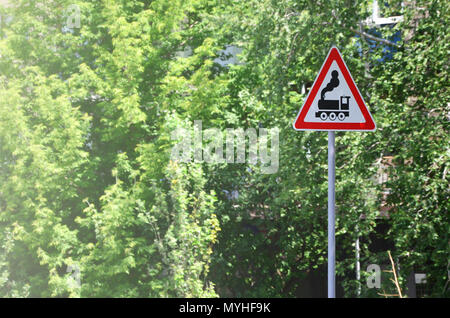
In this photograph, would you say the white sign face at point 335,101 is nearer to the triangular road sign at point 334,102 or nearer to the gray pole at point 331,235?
the triangular road sign at point 334,102

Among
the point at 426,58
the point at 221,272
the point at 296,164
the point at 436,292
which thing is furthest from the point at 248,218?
the point at 426,58

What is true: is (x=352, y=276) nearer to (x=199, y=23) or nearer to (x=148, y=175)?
(x=148, y=175)

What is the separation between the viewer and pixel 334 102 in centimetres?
506

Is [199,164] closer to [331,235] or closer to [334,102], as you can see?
[334,102]

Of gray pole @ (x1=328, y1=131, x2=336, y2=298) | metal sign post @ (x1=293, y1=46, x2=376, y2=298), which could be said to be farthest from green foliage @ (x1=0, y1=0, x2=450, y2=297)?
gray pole @ (x1=328, y1=131, x2=336, y2=298)

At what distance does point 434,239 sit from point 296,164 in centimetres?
298

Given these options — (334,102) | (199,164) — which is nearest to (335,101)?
(334,102)

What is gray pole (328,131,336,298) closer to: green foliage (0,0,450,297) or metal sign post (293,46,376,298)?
metal sign post (293,46,376,298)

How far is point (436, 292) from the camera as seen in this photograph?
33.1ft

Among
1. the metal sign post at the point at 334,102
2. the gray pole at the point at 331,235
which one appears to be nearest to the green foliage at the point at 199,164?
the metal sign post at the point at 334,102

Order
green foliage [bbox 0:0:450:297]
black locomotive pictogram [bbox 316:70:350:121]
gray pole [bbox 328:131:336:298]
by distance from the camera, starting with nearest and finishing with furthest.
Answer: gray pole [bbox 328:131:336:298]
black locomotive pictogram [bbox 316:70:350:121]
green foliage [bbox 0:0:450:297]

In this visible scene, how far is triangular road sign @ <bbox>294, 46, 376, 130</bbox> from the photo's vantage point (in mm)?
5047

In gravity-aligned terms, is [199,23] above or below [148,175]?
above

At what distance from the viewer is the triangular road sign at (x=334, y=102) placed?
505 centimetres
